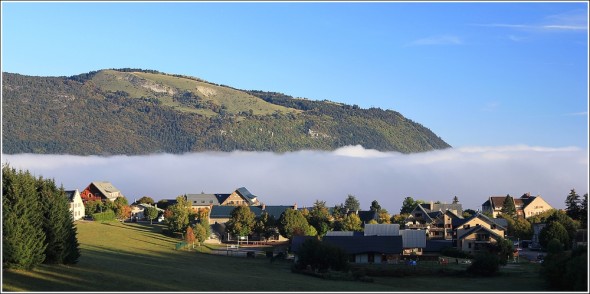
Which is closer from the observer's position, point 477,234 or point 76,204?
point 477,234

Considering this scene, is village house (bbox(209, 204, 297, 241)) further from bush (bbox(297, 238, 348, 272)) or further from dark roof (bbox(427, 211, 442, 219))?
bush (bbox(297, 238, 348, 272))

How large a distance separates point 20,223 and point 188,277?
11.8 meters

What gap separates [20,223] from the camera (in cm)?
4900

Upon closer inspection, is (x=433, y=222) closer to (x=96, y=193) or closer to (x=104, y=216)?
(x=104, y=216)

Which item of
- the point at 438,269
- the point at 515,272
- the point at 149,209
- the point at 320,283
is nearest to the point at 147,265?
the point at 320,283

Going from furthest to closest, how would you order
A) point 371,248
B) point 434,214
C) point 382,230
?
point 434,214
point 382,230
point 371,248

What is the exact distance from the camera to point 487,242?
9969cm

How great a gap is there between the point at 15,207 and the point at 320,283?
2202cm

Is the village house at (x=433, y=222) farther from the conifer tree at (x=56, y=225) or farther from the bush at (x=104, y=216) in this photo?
the conifer tree at (x=56, y=225)

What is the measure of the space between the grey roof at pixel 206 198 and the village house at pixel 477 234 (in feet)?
245

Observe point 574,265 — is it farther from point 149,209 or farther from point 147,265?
point 149,209

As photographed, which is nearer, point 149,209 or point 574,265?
point 574,265

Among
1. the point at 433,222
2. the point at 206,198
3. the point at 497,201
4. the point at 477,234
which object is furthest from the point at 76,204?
the point at 497,201

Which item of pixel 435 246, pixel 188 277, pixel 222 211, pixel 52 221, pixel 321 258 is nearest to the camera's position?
pixel 52 221
